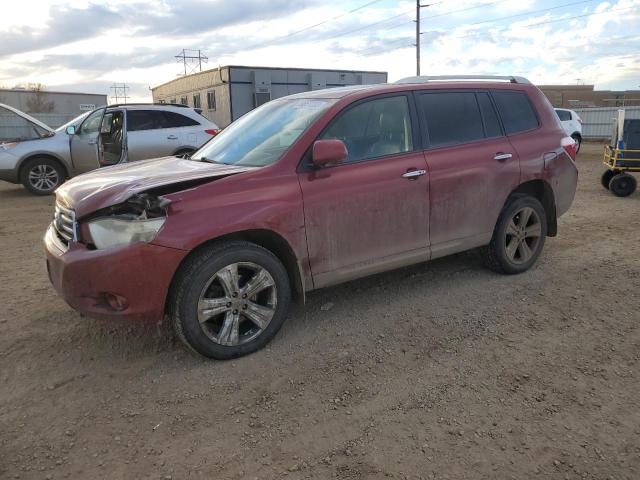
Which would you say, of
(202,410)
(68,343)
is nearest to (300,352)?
(202,410)

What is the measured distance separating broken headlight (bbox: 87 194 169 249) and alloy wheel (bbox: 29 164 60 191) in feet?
28.2

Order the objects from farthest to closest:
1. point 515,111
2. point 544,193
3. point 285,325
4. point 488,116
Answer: point 544,193 → point 515,111 → point 488,116 → point 285,325

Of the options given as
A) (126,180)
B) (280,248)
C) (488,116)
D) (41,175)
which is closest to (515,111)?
(488,116)

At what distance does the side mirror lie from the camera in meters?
3.53

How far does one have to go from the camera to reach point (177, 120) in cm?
1055

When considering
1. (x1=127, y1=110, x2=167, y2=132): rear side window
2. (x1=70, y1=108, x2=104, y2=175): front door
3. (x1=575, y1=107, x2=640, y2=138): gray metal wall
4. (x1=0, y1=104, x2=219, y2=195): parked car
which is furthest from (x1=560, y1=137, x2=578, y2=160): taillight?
(x1=575, y1=107, x2=640, y2=138): gray metal wall

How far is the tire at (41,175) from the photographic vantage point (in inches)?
412

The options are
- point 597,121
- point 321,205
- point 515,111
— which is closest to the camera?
point 321,205

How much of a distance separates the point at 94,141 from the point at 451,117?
8.22 metres

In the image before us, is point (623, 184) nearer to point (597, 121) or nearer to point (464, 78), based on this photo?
point (464, 78)

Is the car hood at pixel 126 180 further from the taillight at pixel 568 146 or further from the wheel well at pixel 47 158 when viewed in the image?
the wheel well at pixel 47 158

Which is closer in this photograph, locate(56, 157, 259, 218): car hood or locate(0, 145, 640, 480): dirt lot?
locate(0, 145, 640, 480): dirt lot

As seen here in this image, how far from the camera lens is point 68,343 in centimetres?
375

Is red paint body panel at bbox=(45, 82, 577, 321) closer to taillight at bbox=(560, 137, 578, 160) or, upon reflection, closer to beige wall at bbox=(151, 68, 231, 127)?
taillight at bbox=(560, 137, 578, 160)
